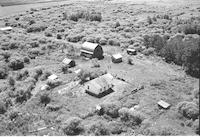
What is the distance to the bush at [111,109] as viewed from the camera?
21.7 meters

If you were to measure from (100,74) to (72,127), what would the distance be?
33.6 feet

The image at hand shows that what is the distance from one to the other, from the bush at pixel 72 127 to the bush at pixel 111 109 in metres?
2.86

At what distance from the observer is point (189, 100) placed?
22.5 metres

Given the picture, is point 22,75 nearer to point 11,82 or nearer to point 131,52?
point 11,82

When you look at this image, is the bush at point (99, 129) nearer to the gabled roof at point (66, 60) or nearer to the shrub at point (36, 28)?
the gabled roof at point (66, 60)

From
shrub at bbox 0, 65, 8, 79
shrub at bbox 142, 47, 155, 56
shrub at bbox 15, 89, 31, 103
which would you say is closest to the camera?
shrub at bbox 15, 89, 31, 103

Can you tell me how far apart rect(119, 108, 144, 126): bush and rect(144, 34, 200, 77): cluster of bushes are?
32.3 ft

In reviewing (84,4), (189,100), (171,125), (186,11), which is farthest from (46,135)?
(84,4)

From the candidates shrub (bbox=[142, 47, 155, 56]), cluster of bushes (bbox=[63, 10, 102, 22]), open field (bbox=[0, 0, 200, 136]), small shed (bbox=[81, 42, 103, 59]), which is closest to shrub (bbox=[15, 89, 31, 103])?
open field (bbox=[0, 0, 200, 136])

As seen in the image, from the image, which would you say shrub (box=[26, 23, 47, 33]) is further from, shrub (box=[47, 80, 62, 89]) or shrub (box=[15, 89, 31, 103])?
shrub (box=[15, 89, 31, 103])

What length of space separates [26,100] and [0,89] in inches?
186

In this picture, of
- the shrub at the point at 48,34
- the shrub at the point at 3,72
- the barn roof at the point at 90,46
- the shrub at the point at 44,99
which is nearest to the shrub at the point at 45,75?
the shrub at the point at 44,99

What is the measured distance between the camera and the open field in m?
20.5

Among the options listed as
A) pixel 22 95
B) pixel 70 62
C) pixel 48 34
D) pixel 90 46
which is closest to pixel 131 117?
pixel 22 95
